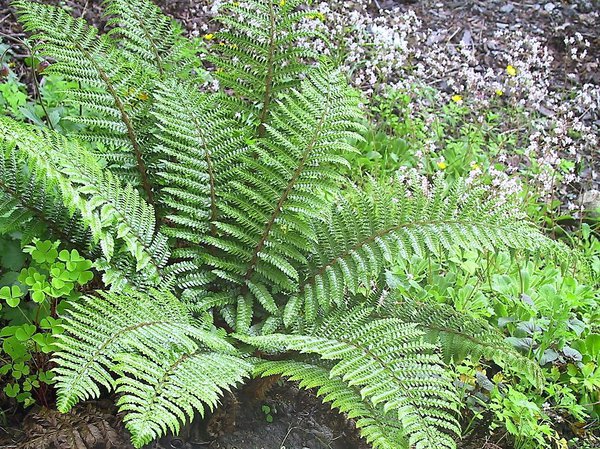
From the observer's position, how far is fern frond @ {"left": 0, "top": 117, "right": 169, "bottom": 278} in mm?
1849

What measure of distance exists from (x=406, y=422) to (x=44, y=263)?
4.06 ft

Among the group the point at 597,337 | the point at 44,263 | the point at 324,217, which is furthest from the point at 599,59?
the point at 44,263

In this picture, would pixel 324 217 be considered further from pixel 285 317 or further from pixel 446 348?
pixel 446 348

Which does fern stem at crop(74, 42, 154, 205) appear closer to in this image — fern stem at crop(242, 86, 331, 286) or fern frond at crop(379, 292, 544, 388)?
fern stem at crop(242, 86, 331, 286)

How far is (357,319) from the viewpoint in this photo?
2.14m

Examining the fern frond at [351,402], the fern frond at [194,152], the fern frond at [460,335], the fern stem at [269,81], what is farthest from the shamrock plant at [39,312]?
the fern frond at [460,335]

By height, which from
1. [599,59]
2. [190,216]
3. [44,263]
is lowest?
[44,263]

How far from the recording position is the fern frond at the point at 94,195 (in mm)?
1849

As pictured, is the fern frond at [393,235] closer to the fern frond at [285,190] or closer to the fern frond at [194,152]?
the fern frond at [285,190]

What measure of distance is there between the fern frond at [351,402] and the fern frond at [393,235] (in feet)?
0.82

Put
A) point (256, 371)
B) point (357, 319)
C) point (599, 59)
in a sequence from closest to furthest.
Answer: point (256, 371) < point (357, 319) < point (599, 59)

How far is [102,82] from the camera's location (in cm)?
235

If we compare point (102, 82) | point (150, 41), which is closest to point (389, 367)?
point (102, 82)

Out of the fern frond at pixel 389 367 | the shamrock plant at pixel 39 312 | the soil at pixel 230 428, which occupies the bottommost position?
the soil at pixel 230 428
